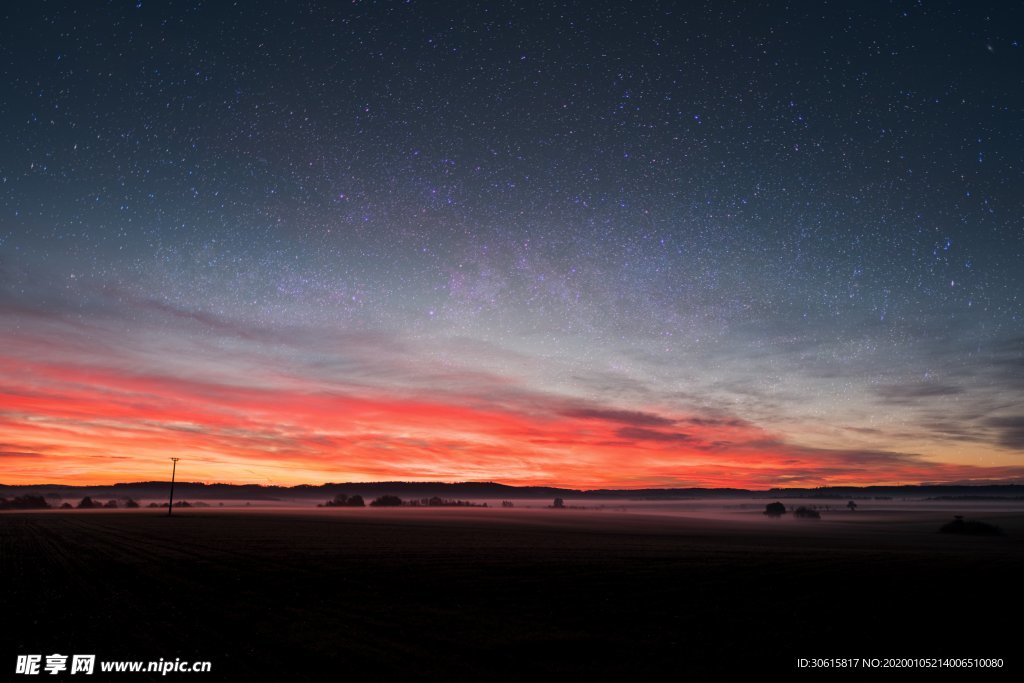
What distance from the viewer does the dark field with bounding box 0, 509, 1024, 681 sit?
12.4 meters

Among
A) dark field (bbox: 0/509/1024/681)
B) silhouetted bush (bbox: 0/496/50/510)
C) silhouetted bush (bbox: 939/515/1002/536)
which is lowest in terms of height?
silhouetted bush (bbox: 0/496/50/510)

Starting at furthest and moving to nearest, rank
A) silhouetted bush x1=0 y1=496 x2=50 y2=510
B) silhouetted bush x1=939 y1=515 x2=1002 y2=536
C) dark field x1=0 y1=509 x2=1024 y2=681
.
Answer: silhouetted bush x1=0 y1=496 x2=50 y2=510, silhouetted bush x1=939 y1=515 x2=1002 y2=536, dark field x1=0 y1=509 x2=1024 y2=681

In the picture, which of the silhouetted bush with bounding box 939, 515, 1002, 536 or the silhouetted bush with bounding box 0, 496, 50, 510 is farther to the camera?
the silhouetted bush with bounding box 0, 496, 50, 510

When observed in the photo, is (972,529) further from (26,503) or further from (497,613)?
(26,503)

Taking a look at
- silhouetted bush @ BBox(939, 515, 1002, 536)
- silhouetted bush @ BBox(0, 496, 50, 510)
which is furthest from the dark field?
silhouetted bush @ BBox(0, 496, 50, 510)

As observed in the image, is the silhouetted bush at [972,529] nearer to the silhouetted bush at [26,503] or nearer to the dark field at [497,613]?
the dark field at [497,613]

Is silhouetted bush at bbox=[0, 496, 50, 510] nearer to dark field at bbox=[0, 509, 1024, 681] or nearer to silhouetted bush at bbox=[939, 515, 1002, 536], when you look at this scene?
dark field at bbox=[0, 509, 1024, 681]

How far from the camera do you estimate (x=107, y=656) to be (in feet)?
40.0

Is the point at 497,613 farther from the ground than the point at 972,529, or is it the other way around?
the point at 497,613

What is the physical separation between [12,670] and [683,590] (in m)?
18.9

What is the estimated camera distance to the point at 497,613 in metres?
17.3

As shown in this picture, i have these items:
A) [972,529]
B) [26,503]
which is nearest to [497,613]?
[972,529]

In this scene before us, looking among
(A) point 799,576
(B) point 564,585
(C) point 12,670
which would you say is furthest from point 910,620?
(C) point 12,670

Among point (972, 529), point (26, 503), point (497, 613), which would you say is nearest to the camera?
point (497, 613)
